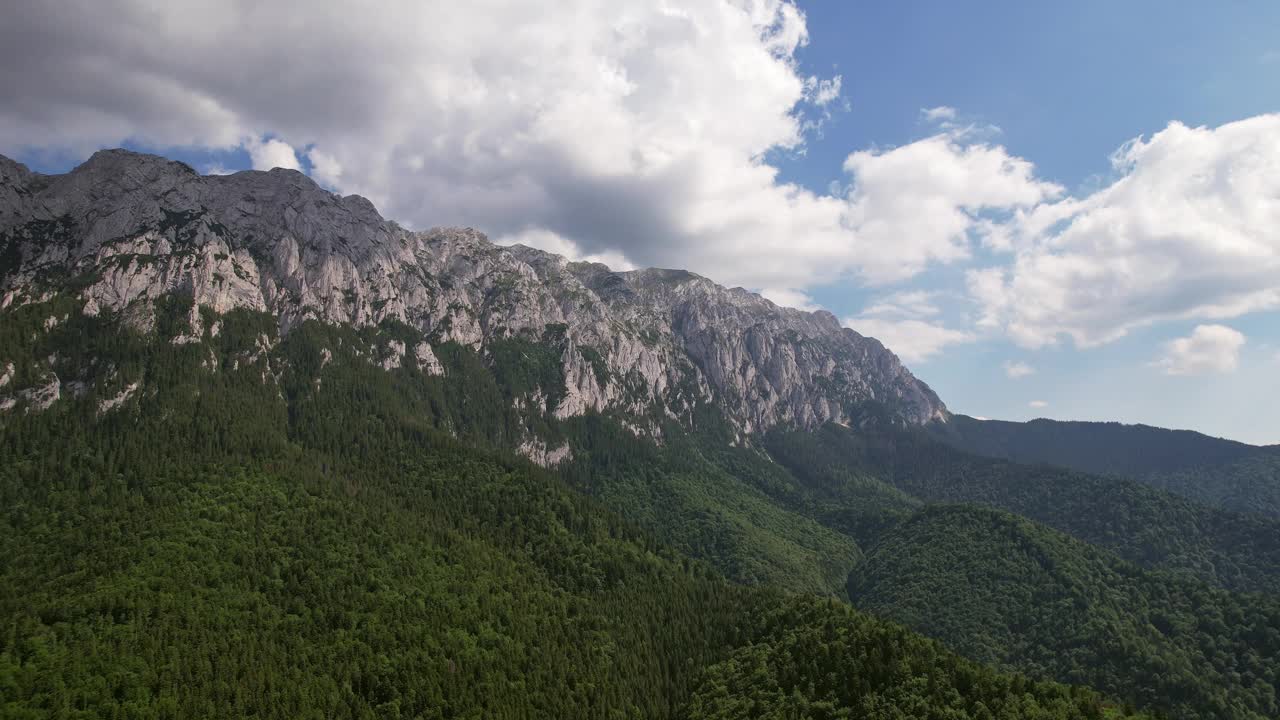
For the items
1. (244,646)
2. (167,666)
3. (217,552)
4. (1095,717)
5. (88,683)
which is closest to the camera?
(1095,717)

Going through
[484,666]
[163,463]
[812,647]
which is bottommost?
[484,666]

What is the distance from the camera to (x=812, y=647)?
476 feet

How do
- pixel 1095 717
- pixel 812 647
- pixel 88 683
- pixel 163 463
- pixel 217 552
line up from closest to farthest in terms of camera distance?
1. pixel 1095 717
2. pixel 88 683
3. pixel 812 647
4. pixel 217 552
5. pixel 163 463

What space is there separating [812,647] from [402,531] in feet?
400

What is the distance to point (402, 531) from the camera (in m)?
192

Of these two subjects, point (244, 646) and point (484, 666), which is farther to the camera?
point (484, 666)

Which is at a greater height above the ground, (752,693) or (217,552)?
(217,552)

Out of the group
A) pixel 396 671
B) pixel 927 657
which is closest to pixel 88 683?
pixel 396 671

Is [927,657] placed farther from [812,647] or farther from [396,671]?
[396,671]

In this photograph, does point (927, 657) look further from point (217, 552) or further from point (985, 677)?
point (217, 552)

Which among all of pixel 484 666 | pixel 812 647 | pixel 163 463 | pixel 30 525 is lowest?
pixel 484 666

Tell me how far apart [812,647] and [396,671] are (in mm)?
93323

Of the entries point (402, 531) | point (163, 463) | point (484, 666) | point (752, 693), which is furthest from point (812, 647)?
point (163, 463)

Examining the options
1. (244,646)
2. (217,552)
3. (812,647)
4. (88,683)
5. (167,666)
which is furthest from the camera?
(217,552)
